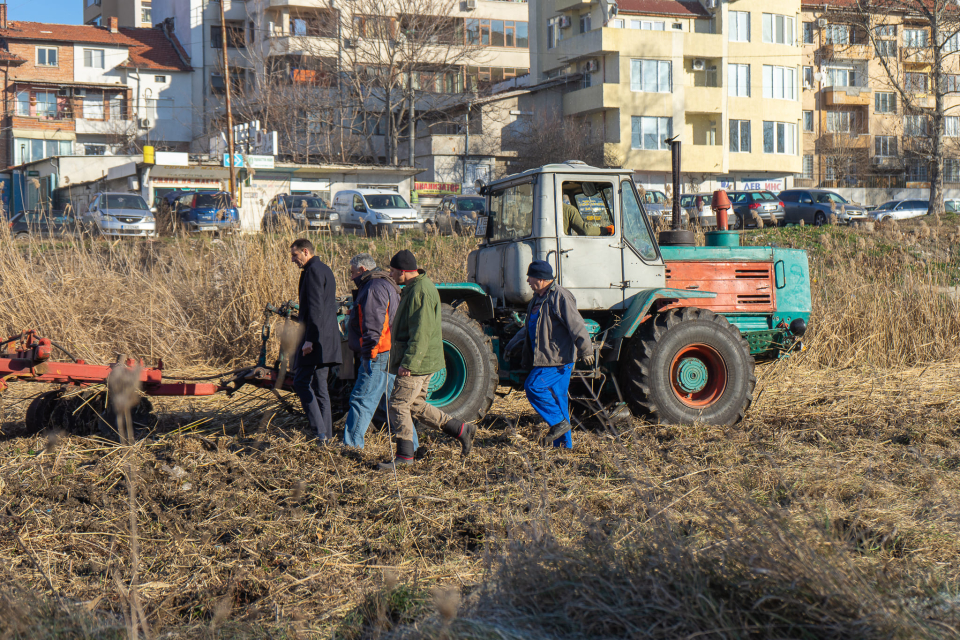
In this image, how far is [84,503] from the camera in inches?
228

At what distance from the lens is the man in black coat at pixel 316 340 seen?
7223 millimetres

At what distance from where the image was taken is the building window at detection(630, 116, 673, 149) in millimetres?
46781

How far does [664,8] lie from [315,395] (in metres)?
45.4

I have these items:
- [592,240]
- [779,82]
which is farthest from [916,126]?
[592,240]

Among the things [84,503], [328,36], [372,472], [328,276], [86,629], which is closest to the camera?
[86,629]

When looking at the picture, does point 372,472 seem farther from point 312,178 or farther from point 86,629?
point 312,178

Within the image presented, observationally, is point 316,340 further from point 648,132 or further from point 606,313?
point 648,132

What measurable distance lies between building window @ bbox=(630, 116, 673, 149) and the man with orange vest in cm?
4135

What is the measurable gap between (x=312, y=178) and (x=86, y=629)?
34.2 metres

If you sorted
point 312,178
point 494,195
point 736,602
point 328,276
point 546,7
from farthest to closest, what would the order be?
point 546,7, point 312,178, point 494,195, point 328,276, point 736,602

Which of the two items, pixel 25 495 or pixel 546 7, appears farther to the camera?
pixel 546 7

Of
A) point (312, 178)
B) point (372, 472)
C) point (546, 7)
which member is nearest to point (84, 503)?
point (372, 472)

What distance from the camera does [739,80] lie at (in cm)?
4888

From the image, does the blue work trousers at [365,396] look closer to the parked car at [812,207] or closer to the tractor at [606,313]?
the tractor at [606,313]
